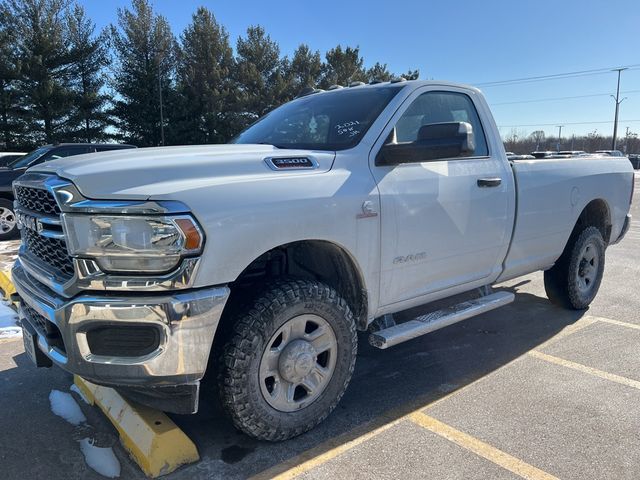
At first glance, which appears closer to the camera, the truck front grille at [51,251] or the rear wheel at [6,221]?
the truck front grille at [51,251]

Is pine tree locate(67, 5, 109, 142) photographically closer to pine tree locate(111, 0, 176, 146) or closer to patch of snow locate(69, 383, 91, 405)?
pine tree locate(111, 0, 176, 146)

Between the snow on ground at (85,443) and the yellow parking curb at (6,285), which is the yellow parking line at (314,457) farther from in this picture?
the yellow parking curb at (6,285)

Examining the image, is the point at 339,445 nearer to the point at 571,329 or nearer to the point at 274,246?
the point at 274,246

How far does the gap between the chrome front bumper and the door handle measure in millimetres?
2152

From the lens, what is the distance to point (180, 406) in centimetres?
243

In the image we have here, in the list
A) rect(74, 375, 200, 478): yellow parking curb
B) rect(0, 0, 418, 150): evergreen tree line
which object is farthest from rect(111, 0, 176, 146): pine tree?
rect(74, 375, 200, 478): yellow parking curb

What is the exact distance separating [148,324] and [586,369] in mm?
3251

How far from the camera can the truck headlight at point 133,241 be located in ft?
7.25

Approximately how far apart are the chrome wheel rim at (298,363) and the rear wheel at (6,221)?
30.0 feet

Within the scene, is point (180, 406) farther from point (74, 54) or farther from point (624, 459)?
point (74, 54)

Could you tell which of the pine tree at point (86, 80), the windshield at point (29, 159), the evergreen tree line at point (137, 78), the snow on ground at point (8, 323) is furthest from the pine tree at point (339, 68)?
the snow on ground at point (8, 323)

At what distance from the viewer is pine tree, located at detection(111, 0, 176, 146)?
104 ft

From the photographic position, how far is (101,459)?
2.67 m

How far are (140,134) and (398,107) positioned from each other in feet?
105
